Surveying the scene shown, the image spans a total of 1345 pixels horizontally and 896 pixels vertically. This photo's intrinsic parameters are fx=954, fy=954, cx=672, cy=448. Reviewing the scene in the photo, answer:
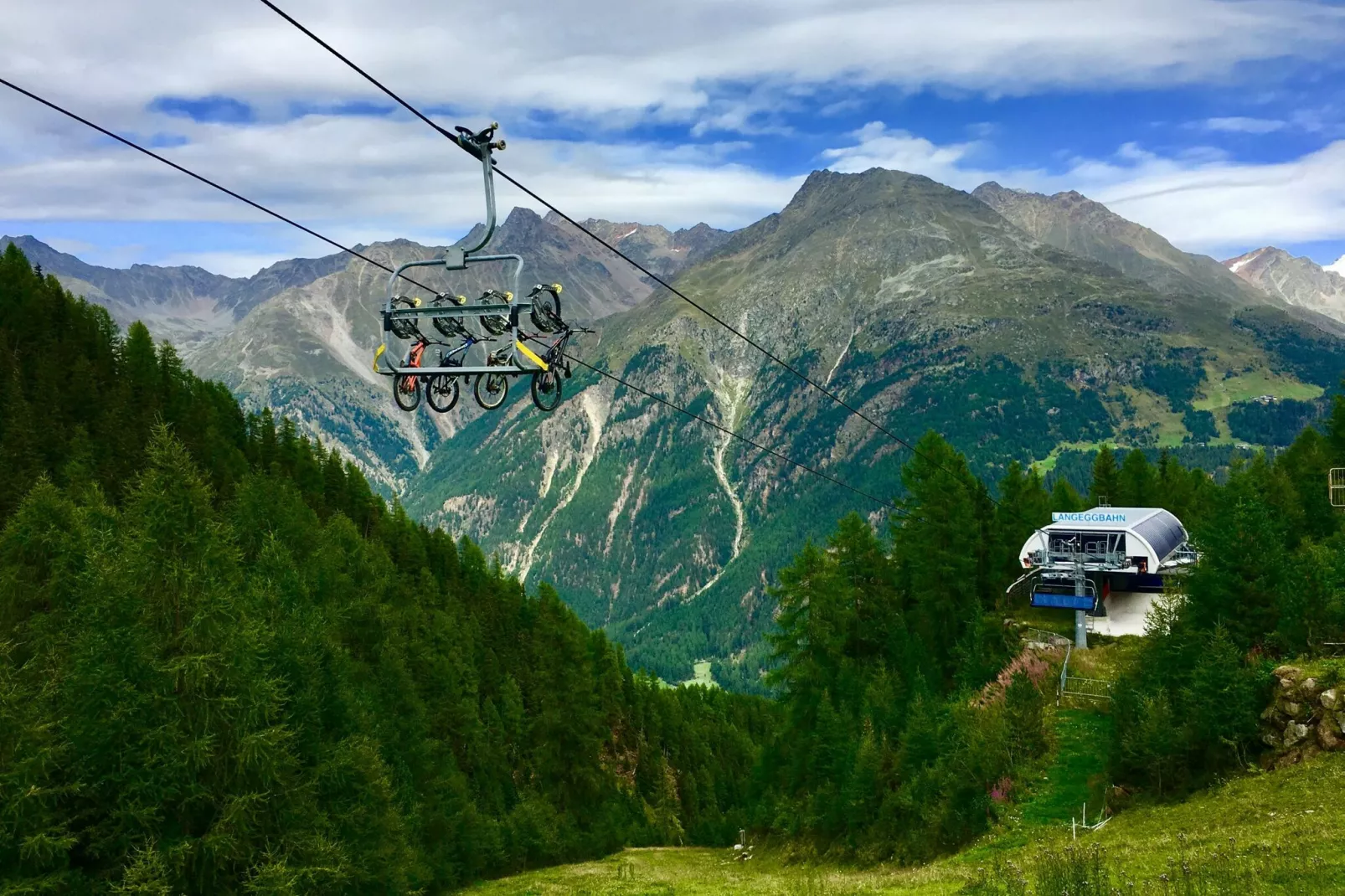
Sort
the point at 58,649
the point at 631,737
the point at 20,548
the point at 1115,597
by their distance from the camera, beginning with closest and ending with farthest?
the point at 58,649, the point at 20,548, the point at 1115,597, the point at 631,737

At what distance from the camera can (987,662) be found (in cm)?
5372

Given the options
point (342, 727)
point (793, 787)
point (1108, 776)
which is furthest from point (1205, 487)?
point (342, 727)

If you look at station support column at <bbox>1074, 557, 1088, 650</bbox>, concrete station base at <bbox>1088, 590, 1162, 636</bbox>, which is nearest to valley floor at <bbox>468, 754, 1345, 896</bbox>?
station support column at <bbox>1074, 557, 1088, 650</bbox>

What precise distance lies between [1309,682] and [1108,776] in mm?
7540

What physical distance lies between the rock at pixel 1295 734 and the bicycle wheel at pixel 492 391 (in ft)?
85.5

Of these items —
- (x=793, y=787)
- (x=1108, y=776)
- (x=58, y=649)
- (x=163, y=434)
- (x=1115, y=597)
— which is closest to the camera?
(x=1108, y=776)

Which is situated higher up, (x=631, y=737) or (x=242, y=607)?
(x=242, y=607)

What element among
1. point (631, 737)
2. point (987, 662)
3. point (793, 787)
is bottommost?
point (631, 737)

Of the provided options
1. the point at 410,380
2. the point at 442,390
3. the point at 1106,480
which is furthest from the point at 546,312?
the point at 1106,480

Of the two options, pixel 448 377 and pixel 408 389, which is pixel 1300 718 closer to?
pixel 448 377

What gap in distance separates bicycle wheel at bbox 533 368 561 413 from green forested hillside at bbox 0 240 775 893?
1454cm

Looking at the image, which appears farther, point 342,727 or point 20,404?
point 20,404

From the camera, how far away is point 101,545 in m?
37.5

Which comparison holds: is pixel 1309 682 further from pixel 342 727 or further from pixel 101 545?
pixel 101 545
